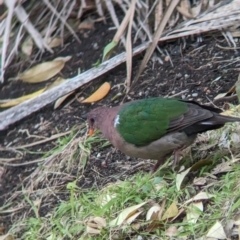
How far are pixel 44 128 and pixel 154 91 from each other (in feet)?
3.22

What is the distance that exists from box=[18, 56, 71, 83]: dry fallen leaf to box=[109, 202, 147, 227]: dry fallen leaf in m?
2.51

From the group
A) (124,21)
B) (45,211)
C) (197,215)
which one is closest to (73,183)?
(45,211)

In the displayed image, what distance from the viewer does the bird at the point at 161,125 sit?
5051 millimetres

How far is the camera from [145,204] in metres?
4.86

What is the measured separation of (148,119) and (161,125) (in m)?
0.10

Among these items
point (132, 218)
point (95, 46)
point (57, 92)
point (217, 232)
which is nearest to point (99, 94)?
point (57, 92)

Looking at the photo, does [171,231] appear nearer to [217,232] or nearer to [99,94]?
[217,232]

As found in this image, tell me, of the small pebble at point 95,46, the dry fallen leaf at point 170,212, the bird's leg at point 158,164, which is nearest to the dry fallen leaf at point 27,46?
the small pebble at point 95,46

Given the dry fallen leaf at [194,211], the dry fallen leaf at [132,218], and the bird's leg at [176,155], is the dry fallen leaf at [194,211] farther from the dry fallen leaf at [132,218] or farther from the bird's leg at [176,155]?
the bird's leg at [176,155]

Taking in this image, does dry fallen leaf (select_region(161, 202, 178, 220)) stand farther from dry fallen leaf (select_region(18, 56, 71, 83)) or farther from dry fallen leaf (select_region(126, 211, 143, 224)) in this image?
dry fallen leaf (select_region(18, 56, 71, 83))

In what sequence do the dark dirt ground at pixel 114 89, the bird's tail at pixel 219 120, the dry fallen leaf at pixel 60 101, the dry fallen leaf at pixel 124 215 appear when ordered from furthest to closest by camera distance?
the dry fallen leaf at pixel 60 101 < the dark dirt ground at pixel 114 89 < the bird's tail at pixel 219 120 < the dry fallen leaf at pixel 124 215

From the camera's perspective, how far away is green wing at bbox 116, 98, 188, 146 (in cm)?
507

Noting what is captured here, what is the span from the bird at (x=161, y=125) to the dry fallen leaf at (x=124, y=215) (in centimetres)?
44

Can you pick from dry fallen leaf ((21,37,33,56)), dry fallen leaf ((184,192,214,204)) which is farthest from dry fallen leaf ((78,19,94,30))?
dry fallen leaf ((184,192,214,204))
